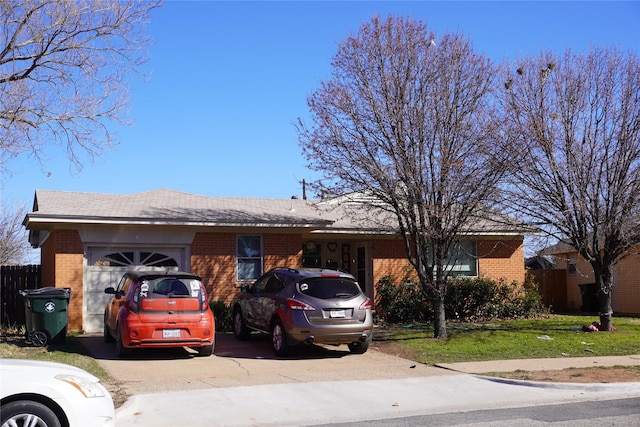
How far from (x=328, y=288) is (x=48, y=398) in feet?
25.7

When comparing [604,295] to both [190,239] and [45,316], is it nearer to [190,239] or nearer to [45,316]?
[190,239]

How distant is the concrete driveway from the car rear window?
126cm

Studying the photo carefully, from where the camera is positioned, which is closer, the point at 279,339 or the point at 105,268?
the point at 279,339

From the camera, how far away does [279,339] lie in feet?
44.6

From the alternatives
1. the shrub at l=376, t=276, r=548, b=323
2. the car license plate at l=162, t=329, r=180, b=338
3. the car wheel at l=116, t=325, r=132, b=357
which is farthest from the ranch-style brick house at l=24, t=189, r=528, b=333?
the car license plate at l=162, t=329, r=180, b=338

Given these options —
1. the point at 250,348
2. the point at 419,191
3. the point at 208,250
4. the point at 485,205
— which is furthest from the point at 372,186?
the point at 208,250

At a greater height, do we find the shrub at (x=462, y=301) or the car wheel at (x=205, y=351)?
the shrub at (x=462, y=301)

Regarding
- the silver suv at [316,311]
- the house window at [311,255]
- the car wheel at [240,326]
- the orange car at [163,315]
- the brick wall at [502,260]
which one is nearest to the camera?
the orange car at [163,315]

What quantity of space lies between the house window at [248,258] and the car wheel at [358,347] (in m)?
5.69

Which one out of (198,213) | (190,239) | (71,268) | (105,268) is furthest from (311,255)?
Result: (71,268)

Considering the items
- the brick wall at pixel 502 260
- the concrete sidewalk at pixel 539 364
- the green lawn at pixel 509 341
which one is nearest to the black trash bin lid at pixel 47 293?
the green lawn at pixel 509 341

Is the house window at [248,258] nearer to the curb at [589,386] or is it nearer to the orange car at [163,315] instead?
the orange car at [163,315]

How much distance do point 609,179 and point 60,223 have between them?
13.3 metres

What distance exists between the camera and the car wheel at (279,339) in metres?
13.4
